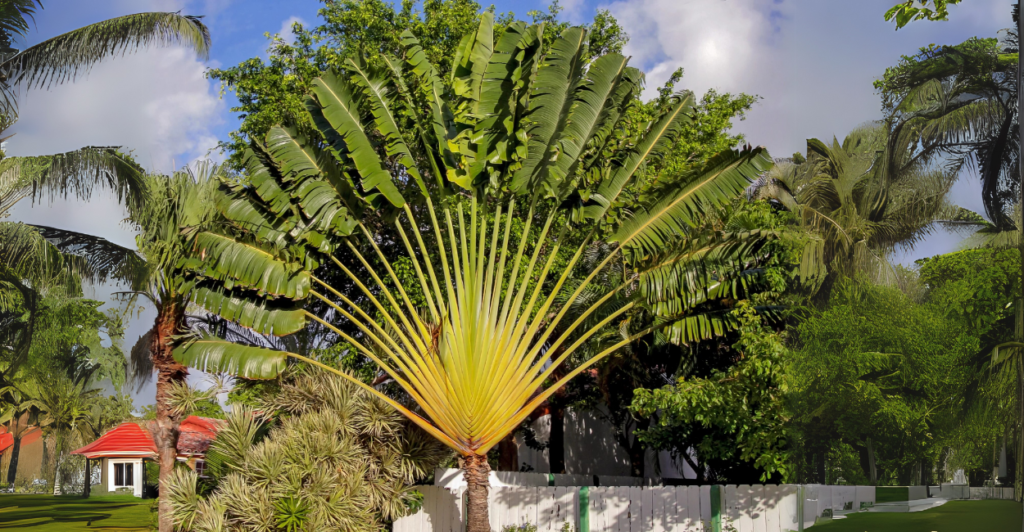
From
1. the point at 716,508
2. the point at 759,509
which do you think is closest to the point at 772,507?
the point at 759,509

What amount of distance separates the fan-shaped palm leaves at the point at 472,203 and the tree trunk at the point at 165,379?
1.68ft

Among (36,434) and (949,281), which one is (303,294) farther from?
(36,434)

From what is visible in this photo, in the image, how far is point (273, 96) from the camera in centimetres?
1744

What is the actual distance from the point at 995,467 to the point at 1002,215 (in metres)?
2.14

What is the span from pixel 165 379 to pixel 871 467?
10.7m

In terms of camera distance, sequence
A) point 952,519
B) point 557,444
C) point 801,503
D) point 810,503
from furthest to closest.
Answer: point 557,444 → point 810,503 → point 801,503 → point 952,519

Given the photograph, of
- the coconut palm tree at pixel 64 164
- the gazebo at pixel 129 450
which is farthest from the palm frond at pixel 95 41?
the gazebo at pixel 129 450

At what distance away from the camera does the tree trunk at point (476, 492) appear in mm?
11008

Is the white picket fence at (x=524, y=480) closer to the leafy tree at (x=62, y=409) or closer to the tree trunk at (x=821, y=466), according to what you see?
the tree trunk at (x=821, y=466)

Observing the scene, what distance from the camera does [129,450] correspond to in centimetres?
3256

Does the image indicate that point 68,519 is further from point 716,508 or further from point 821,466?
point 821,466

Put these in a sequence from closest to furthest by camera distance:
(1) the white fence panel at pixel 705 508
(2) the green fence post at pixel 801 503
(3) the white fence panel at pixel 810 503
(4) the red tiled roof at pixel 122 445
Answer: (2) the green fence post at pixel 801 503 < (3) the white fence panel at pixel 810 503 < (1) the white fence panel at pixel 705 508 < (4) the red tiled roof at pixel 122 445

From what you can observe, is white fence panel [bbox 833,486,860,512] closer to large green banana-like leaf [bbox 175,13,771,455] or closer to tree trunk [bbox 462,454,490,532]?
large green banana-like leaf [bbox 175,13,771,455]

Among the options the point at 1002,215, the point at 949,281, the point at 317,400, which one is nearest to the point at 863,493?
the point at 949,281
